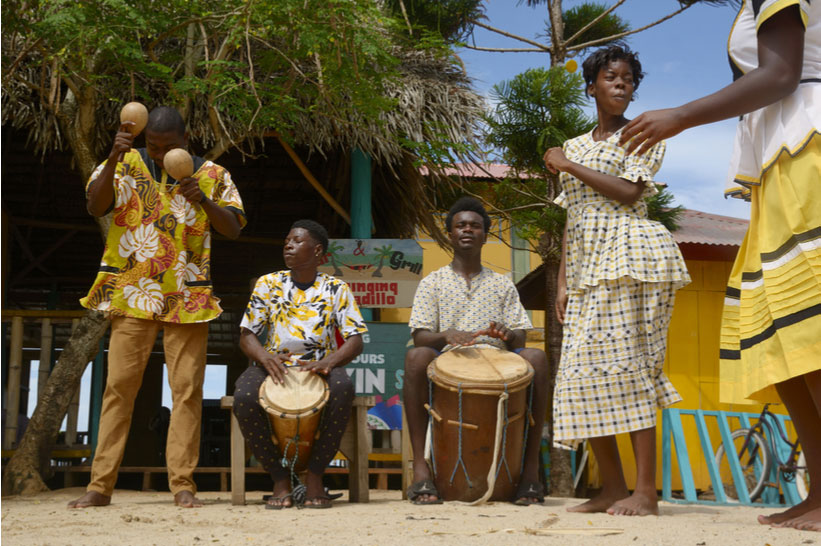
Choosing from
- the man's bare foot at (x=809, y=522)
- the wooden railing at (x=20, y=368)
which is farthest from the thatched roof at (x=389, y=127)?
the man's bare foot at (x=809, y=522)

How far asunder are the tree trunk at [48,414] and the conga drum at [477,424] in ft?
8.95

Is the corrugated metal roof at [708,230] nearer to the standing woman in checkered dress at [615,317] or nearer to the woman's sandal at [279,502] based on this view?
the standing woman in checkered dress at [615,317]

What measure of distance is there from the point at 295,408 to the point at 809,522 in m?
2.12

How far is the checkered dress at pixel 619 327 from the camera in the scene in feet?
10.4

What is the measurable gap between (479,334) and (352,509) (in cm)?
104

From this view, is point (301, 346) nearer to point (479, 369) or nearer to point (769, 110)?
point (479, 369)

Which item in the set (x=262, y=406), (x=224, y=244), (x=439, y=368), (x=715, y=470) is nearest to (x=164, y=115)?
(x=262, y=406)

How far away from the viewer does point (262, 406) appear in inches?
145

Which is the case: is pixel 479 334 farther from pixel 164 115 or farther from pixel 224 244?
pixel 224 244

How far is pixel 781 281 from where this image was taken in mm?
2248

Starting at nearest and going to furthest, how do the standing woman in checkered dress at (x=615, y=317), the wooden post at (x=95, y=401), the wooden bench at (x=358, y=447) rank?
1. the standing woman in checkered dress at (x=615, y=317)
2. the wooden bench at (x=358, y=447)
3. the wooden post at (x=95, y=401)

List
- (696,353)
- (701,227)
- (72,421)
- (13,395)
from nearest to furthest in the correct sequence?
(13,395), (72,421), (696,353), (701,227)

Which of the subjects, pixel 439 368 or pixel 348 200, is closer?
pixel 439 368

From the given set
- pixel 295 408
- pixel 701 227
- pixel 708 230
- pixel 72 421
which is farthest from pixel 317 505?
pixel 701 227
